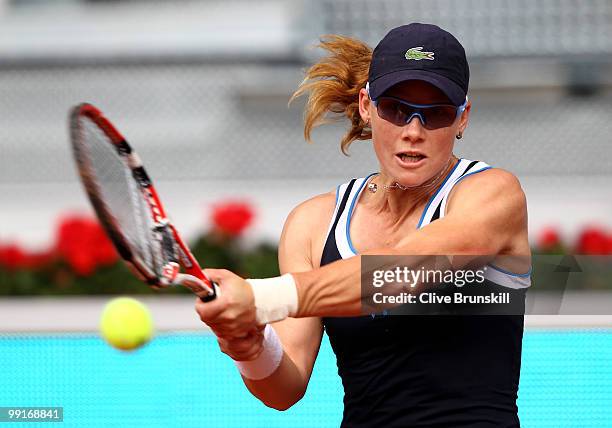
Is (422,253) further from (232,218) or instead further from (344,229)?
(232,218)

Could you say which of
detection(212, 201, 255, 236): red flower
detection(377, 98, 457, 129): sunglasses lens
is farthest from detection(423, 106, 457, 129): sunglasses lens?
detection(212, 201, 255, 236): red flower

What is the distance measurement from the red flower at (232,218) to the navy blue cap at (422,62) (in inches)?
218

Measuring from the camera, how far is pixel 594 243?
8430 mm

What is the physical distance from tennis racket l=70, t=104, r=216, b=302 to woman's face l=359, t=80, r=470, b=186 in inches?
23.4

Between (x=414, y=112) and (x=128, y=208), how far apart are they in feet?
2.64

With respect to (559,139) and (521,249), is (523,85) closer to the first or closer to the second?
(559,139)

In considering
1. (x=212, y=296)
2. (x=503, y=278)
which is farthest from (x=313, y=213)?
(x=212, y=296)

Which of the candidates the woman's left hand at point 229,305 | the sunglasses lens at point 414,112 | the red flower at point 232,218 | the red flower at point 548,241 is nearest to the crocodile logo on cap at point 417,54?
the sunglasses lens at point 414,112

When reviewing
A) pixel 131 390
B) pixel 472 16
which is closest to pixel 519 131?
pixel 472 16

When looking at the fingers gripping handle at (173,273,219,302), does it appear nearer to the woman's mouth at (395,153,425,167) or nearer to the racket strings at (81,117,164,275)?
the racket strings at (81,117,164,275)

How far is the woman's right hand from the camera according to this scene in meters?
2.78

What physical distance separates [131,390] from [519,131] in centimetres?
649

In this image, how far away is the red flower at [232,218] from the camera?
8375 millimetres

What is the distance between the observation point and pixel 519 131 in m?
10.8
